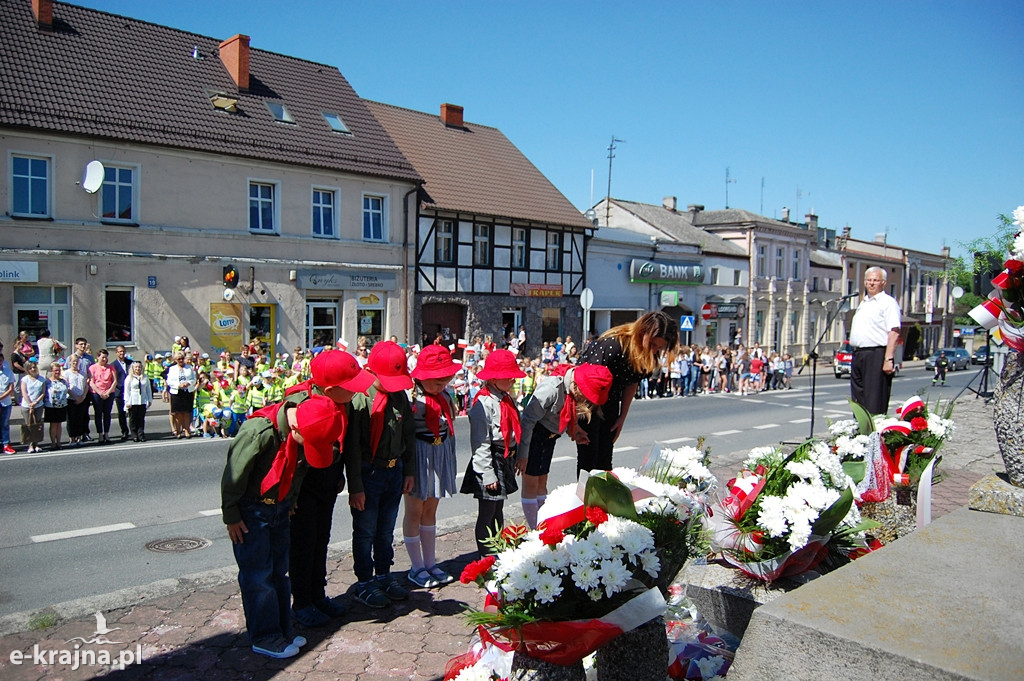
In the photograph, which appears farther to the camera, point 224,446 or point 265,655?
point 224,446

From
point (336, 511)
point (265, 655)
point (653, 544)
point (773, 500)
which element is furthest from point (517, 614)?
point (336, 511)

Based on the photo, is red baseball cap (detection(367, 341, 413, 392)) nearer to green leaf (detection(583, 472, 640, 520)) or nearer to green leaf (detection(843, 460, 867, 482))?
green leaf (detection(583, 472, 640, 520))

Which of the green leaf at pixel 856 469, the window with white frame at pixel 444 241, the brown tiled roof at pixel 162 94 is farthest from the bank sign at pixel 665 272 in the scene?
the green leaf at pixel 856 469

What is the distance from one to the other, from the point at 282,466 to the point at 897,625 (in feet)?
10.4

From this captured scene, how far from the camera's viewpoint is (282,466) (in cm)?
418

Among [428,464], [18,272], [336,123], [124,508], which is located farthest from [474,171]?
[428,464]

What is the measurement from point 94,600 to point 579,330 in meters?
27.3

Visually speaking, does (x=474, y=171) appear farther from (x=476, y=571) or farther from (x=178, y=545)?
(x=476, y=571)

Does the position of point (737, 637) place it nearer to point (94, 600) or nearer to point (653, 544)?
point (653, 544)

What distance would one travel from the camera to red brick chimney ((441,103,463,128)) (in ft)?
103

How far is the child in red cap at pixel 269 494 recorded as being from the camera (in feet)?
13.5

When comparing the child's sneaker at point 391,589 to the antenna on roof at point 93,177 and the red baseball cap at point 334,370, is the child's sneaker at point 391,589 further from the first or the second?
the antenna on roof at point 93,177

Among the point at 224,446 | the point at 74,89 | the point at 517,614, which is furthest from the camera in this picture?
the point at 74,89

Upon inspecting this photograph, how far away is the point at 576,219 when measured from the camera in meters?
31.5
